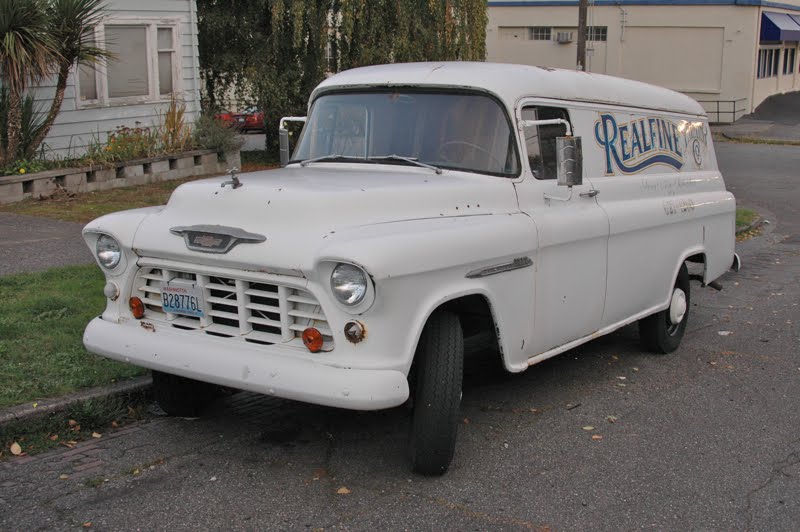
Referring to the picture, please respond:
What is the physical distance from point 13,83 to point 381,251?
1087cm

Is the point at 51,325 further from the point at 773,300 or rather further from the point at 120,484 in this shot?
the point at 773,300

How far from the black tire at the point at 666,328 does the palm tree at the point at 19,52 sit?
9666 millimetres

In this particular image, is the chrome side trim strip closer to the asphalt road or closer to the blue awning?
the asphalt road

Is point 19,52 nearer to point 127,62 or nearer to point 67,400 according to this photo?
point 127,62

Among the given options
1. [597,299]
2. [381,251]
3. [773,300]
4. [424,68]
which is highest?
[424,68]

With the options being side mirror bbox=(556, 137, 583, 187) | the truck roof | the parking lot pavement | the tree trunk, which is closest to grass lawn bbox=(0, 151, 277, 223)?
the parking lot pavement

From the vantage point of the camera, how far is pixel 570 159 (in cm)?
565

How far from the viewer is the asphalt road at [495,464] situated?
4.49m

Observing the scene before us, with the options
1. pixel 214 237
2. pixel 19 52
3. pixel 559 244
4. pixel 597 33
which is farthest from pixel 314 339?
pixel 597 33

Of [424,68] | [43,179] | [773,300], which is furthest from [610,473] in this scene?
[43,179]

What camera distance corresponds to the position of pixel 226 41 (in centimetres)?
2139

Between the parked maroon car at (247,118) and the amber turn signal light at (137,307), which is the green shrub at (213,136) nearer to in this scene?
the parked maroon car at (247,118)

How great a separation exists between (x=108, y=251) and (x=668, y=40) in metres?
36.2

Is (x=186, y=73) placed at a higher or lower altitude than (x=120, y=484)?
higher
